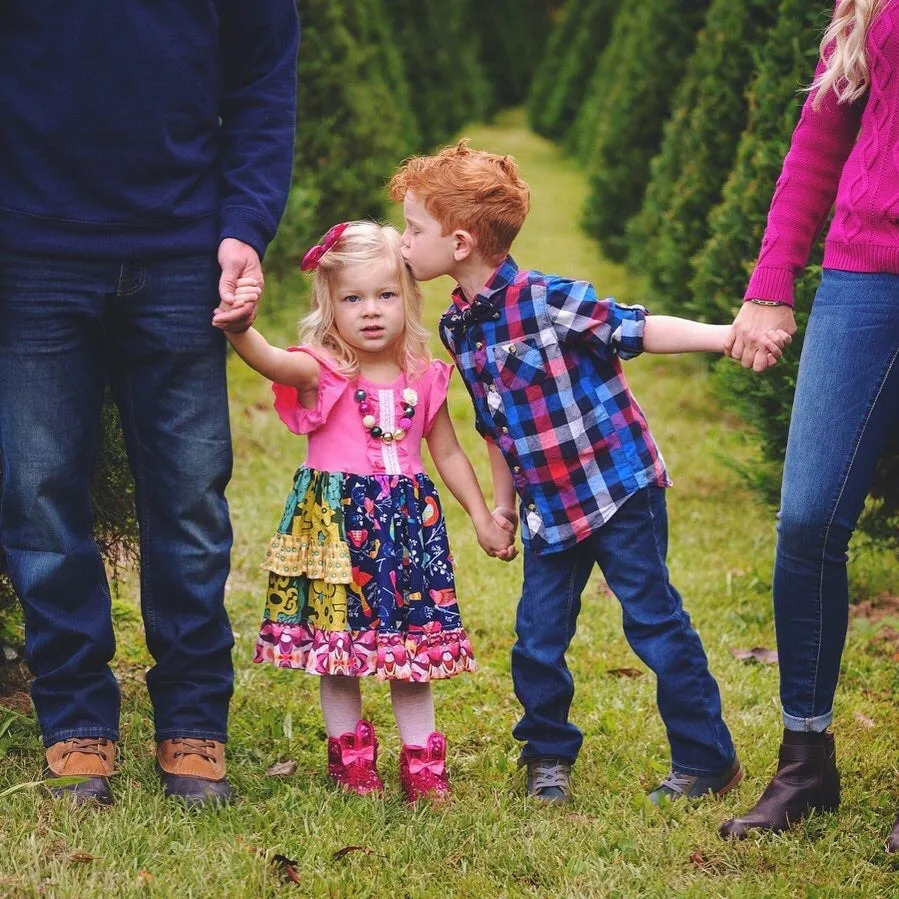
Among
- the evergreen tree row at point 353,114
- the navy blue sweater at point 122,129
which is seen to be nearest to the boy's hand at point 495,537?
the navy blue sweater at point 122,129

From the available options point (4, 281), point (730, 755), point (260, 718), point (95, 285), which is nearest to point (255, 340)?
point (95, 285)

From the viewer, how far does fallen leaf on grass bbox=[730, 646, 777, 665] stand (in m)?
4.32

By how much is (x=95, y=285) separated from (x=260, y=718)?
4.78ft

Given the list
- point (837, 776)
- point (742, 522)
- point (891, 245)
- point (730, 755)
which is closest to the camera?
point (891, 245)

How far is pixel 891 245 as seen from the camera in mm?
2516

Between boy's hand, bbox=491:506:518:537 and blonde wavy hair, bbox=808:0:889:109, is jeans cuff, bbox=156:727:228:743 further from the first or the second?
blonde wavy hair, bbox=808:0:889:109

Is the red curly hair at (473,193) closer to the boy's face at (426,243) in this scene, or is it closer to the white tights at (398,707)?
the boy's face at (426,243)

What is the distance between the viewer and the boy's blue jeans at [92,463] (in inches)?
106

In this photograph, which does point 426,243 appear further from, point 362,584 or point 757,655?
point 757,655

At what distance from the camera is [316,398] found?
308cm

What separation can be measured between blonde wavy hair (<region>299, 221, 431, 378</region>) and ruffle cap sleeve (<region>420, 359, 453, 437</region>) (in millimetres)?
24

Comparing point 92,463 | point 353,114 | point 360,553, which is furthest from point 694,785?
point 353,114

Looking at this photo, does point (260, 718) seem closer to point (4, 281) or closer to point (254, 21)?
point (4, 281)

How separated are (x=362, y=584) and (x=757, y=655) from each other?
6.28 ft
